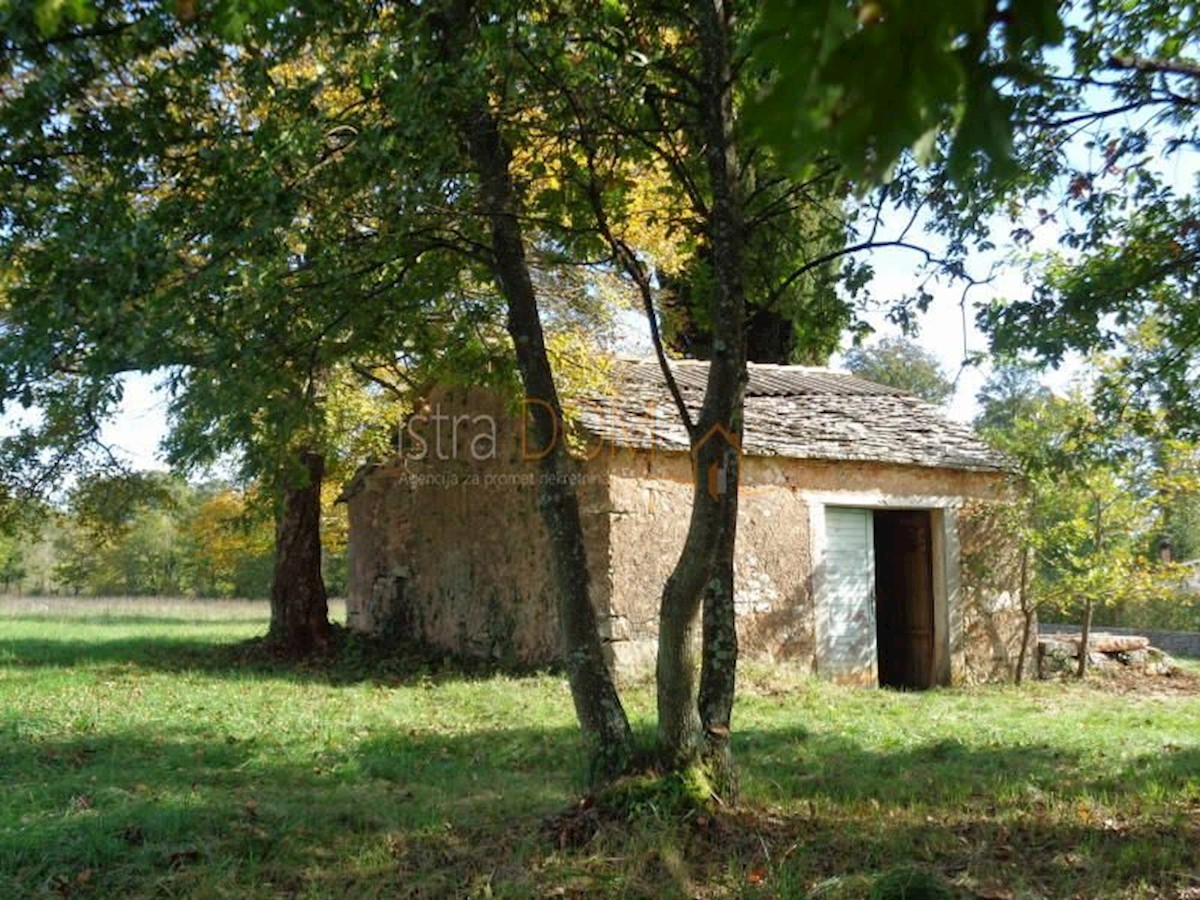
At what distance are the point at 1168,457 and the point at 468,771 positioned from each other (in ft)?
30.2

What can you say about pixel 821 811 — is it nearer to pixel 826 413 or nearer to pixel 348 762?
pixel 348 762

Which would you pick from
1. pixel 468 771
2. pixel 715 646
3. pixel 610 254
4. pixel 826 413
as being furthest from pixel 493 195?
pixel 826 413

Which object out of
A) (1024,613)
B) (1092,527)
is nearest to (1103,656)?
(1024,613)

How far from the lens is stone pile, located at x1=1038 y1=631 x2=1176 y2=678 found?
45.0ft

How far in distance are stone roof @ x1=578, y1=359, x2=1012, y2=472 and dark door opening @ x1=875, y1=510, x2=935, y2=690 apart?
3.47 feet

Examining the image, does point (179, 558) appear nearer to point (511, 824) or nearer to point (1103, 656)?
point (1103, 656)

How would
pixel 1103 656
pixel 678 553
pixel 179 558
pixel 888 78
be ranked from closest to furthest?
pixel 888 78 → pixel 678 553 → pixel 1103 656 → pixel 179 558

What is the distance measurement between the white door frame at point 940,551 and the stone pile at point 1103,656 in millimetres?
1532

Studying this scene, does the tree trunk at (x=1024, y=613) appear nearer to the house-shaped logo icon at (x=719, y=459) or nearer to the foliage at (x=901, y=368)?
the house-shaped logo icon at (x=719, y=459)

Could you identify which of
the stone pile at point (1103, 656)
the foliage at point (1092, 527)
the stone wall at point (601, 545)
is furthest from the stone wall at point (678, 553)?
the stone pile at point (1103, 656)

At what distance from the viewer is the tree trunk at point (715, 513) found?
18.2 ft

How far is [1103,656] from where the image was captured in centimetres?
1410

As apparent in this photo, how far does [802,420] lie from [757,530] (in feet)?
6.48

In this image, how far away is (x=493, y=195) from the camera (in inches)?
241
